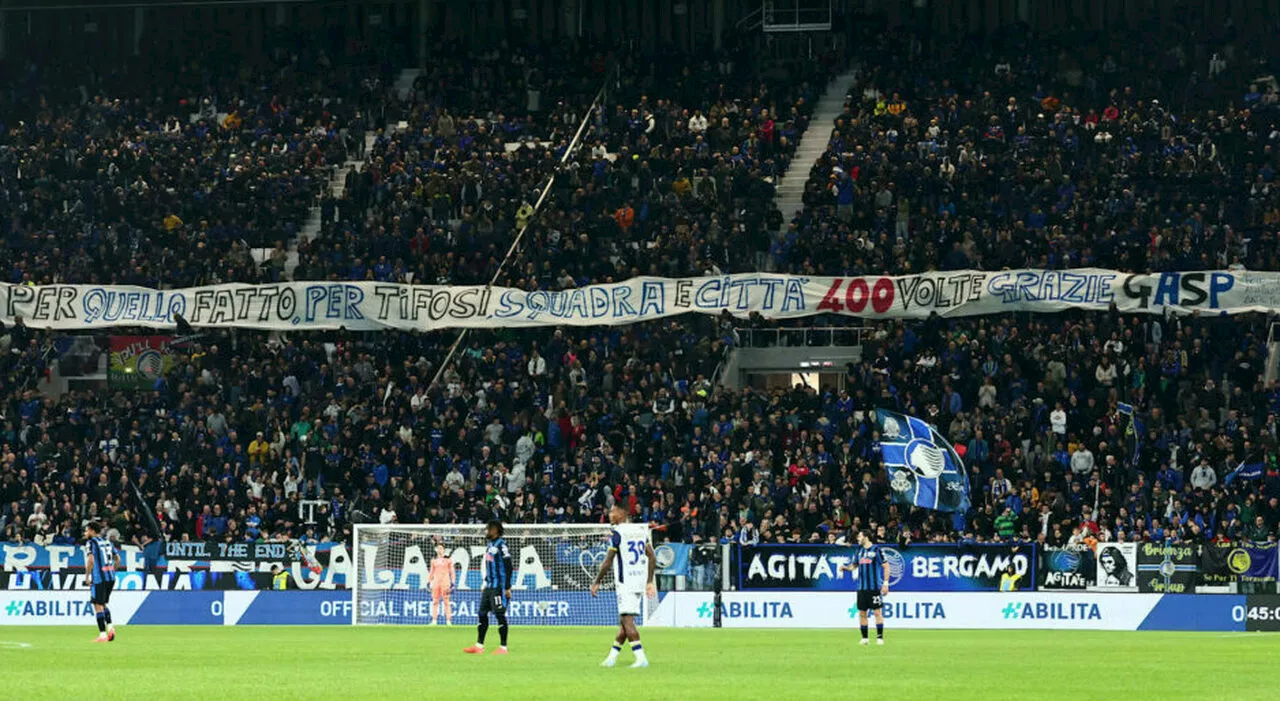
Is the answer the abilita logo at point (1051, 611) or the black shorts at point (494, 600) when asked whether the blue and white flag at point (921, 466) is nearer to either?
the abilita logo at point (1051, 611)

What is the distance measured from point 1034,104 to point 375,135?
18859 millimetres

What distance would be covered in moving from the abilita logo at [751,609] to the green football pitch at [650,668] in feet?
9.80

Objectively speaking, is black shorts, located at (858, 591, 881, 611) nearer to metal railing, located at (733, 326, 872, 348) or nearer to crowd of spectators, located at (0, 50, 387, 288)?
metal railing, located at (733, 326, 872, 348)

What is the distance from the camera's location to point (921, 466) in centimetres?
4053

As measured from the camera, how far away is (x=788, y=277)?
46969mm

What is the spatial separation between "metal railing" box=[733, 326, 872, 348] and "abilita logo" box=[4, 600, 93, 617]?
55.2ft

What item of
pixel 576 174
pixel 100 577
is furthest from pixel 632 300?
pixel 100 577

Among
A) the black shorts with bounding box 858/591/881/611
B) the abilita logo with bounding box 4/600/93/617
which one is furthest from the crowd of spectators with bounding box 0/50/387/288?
the black shorts with bounding box 858/591/881/611

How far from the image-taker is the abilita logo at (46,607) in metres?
39.8

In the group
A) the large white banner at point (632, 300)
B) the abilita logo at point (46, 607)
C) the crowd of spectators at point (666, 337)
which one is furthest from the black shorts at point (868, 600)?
the abilita logo at point (46, 607)

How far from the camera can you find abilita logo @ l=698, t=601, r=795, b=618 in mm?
38656

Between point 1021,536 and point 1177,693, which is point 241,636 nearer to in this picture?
point 1021,536

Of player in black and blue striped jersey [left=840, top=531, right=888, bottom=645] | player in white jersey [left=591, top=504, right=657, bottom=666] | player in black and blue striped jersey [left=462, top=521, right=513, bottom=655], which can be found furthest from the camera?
player in black and blue striped jersey [left=840, top=531, right=888, bottom=645]

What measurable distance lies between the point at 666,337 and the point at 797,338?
3.75m
